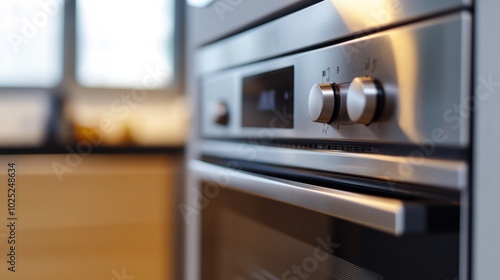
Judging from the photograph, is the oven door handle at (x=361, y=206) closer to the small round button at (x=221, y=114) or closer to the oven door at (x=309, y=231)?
the oven door at (x=309, y=231)

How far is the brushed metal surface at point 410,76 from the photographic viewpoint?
0.37m

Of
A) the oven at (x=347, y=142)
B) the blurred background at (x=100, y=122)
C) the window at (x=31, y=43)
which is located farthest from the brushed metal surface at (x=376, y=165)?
the window at (x=31, y=43)

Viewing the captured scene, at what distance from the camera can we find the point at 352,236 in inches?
19.2

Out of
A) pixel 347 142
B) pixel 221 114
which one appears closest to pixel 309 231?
pixel 347 142

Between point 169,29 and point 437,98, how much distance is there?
1.38 m

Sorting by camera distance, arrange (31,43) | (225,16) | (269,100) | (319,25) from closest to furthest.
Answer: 1. (319,25)
2. (269,100)
3. (225,16)
4. (31,43)

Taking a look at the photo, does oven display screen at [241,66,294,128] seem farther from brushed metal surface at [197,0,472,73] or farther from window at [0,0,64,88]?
window at [0,0,64,88]

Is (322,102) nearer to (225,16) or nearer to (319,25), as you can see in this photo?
(319,25)

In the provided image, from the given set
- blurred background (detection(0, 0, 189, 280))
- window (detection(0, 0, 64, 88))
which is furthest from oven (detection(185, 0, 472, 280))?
window (detection(0, 0, 64, 88))

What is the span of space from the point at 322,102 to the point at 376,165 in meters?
0.08

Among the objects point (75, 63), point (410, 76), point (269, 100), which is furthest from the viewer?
point (75, 63)

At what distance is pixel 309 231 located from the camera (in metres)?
0.57

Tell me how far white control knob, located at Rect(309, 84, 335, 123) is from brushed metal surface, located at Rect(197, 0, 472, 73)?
0.05 m

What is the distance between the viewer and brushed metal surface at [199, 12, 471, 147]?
375 mm
